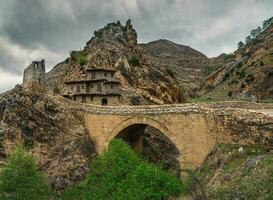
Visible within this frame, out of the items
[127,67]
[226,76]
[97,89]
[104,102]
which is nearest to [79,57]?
[127,67]

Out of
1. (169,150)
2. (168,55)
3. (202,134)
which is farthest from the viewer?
(168,55)

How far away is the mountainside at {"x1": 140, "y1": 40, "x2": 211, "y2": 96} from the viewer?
132125 mm

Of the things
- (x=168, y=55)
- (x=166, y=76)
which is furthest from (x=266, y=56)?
(x=168, y=55)

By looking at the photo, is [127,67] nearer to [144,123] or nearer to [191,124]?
[144,123]

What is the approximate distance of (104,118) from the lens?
4753cm

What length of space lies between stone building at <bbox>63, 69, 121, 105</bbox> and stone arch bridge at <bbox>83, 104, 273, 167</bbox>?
7660mm

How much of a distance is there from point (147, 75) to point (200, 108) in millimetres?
29974

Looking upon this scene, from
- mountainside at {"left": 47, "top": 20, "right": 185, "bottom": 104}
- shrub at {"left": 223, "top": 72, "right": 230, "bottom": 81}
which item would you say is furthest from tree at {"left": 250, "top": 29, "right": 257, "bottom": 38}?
mountainside at {"left": 47, "top": 20, "right": 185, "bottom": 104}

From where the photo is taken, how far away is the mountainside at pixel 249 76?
8283 cm

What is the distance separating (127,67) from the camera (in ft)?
215

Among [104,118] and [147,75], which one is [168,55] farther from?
[104,118]

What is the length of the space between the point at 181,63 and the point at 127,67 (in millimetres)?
101533

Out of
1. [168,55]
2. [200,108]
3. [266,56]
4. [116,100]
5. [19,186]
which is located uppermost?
[168,55]

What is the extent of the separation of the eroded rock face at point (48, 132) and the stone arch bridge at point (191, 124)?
72.5 inches
